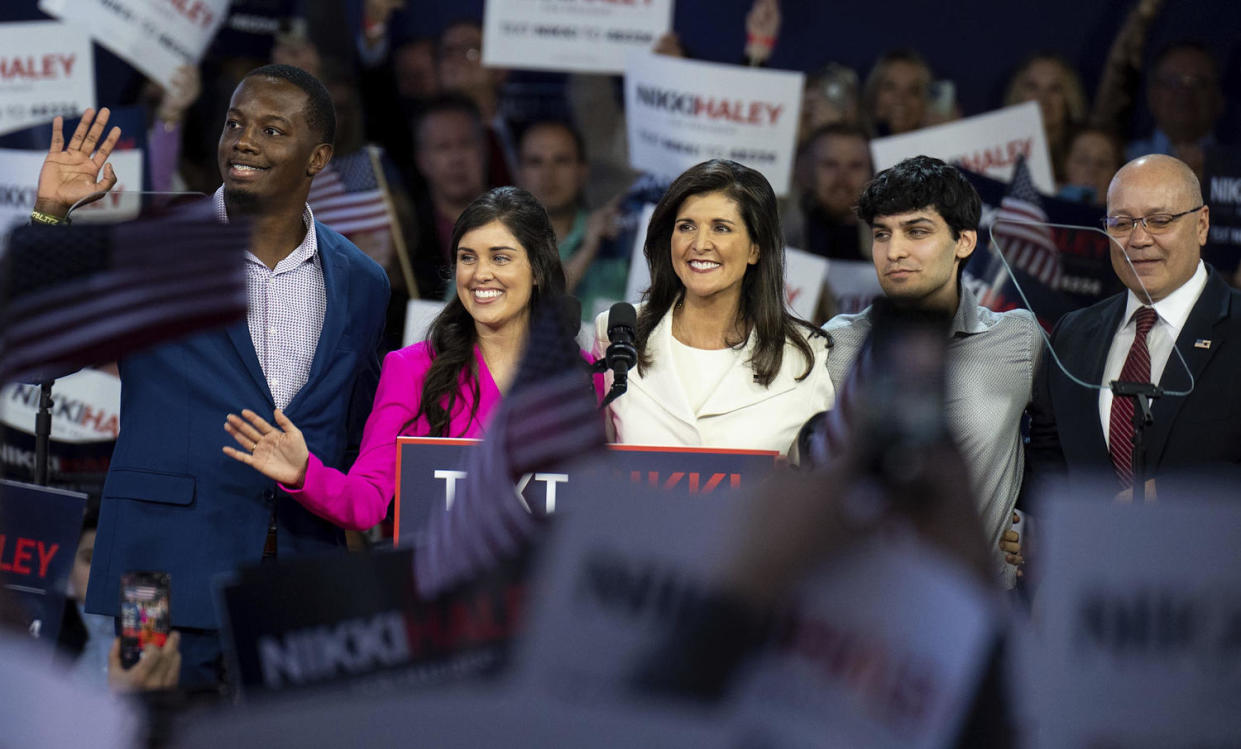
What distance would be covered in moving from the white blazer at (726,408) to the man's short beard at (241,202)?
30.3 inches

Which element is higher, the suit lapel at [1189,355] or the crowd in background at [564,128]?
the crowd in background at [564,128]

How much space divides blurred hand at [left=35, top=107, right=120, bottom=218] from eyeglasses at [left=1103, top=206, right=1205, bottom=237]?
2087mm

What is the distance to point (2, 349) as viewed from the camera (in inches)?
52.3

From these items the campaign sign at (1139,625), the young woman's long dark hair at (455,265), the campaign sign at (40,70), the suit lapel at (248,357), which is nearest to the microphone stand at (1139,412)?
the young woman's long dark hair at (455,265)

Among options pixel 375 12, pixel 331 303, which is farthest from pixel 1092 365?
pixel 375 12

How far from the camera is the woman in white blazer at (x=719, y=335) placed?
110 inches

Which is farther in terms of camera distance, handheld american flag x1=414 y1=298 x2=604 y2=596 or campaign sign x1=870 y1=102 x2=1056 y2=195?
campaign sign x1=870 y1=102 x2=1056 y2=195

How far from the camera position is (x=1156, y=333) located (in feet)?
9.25

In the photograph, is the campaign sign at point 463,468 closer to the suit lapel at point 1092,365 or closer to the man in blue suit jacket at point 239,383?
the man in blue suit jacket at point 239,383

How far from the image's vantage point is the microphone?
242 centimetres

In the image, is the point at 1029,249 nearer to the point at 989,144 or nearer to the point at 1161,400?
the point at 1161,400

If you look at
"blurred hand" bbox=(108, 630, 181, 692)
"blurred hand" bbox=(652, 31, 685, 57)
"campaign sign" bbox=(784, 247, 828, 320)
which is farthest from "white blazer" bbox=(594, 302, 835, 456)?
"blurred hand" bbox=(652, 31, 685, 57)

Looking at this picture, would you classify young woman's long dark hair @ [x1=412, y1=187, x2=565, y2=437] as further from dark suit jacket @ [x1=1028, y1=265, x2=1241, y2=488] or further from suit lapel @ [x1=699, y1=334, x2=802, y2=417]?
dark suit jacket @ [x1=1028, y1=265, x2=1241, y2=488]

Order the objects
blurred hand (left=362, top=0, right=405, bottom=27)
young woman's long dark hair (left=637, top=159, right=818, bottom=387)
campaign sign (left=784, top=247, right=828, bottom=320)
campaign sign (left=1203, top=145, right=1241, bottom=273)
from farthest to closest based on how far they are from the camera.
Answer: blurred hand (left=362, top=0, right=405, bottom=27) < campaign sign (left=784, top=247, right=828, bottom=320) < campaign sign (left=1203, top=145, right=1241, bottom=273) < young woman's long dark hair (left=637, top=159, right=818, bottom=387)
